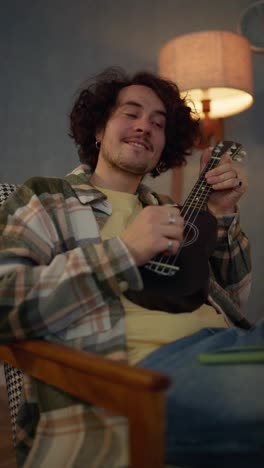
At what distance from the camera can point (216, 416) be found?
0.66 meters

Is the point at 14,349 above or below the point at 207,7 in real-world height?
below

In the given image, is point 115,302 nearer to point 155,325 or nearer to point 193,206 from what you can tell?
point 155,325

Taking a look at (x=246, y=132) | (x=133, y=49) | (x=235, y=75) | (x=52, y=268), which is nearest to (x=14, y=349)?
(x=52, y=268)

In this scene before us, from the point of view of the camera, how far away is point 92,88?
161 centimetres

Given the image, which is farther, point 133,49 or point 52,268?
point 133,49

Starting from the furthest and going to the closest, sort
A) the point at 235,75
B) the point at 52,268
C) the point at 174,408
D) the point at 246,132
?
the point at 246,132, the point at 235,75, the point at 52,268, the point at 174,408

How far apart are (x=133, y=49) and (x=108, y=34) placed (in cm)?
15

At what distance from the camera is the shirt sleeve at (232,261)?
1331 millimetres

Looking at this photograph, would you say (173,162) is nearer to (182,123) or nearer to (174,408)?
(182,123)

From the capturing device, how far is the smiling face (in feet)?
4.27

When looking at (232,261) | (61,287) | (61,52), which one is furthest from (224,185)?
(61,52)

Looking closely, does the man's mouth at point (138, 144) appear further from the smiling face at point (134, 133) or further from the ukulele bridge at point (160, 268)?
the ukulele bridge at point (160, 268)

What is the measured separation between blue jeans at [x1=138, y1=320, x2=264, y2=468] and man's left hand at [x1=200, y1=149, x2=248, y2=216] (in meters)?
0.60

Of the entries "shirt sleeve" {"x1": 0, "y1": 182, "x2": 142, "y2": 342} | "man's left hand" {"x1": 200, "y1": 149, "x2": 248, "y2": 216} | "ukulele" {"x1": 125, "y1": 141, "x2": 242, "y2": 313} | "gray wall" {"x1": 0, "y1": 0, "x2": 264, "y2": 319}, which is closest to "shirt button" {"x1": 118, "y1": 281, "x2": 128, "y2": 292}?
"shirt sleeve" {"x1": 0, "y1": 182, "x2": 142, "y2": 342}
